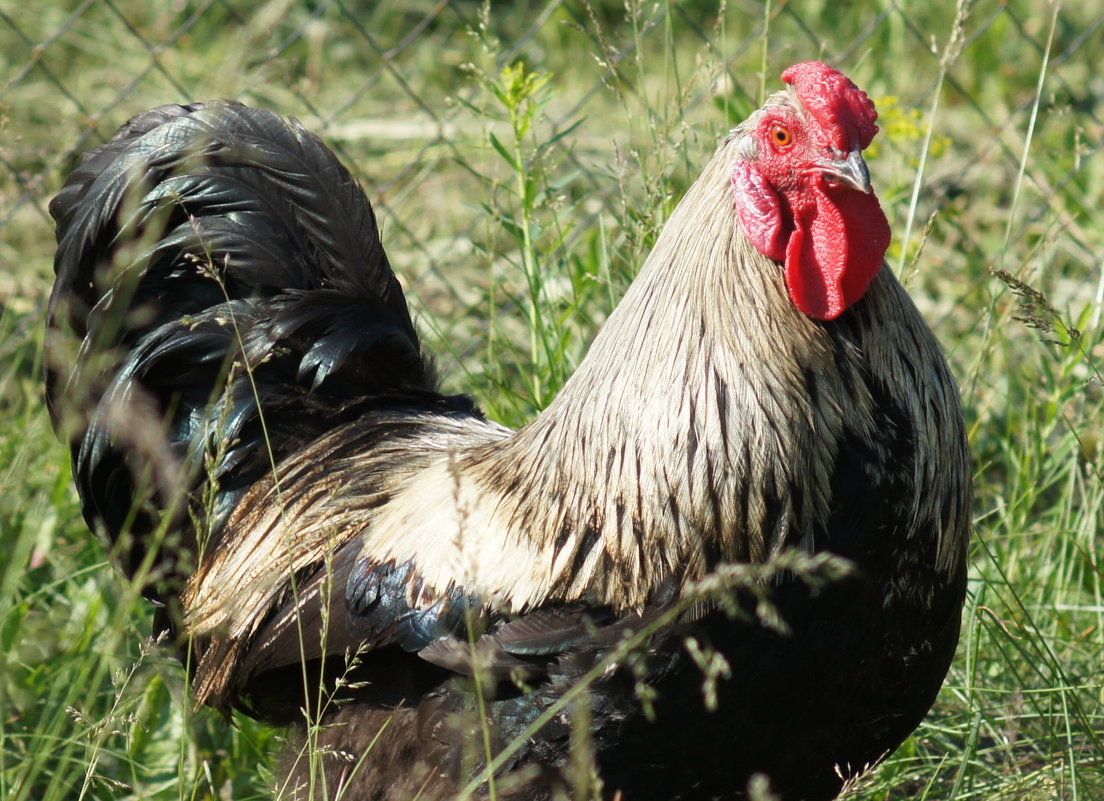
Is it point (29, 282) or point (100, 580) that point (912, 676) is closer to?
point (100, 580)

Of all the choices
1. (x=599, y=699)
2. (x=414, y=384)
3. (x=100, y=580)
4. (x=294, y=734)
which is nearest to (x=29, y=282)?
(x=100, y=580)

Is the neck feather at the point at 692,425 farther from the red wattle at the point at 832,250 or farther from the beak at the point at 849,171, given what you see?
the beak at the point at 849,171

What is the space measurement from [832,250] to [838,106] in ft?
0.97

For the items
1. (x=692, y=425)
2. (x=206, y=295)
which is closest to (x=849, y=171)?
(x=692, y=425)

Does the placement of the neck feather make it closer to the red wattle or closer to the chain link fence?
the red wattle

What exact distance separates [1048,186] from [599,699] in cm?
430

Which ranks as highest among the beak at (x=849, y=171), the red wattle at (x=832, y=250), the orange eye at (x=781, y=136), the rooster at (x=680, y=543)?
the orange eye at (x=781, y=136)

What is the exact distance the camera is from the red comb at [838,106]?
8.30 feet

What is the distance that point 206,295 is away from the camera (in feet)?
10.9

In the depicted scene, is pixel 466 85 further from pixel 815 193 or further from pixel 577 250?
pixel 815 193

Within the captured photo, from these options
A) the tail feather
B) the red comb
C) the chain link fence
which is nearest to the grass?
the chain link fence

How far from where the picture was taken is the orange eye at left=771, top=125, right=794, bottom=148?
8.45 feet

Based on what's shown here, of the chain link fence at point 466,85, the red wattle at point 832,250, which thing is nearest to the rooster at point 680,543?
the red wattle at point 832,250

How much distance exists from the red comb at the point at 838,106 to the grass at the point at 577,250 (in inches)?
17.5
